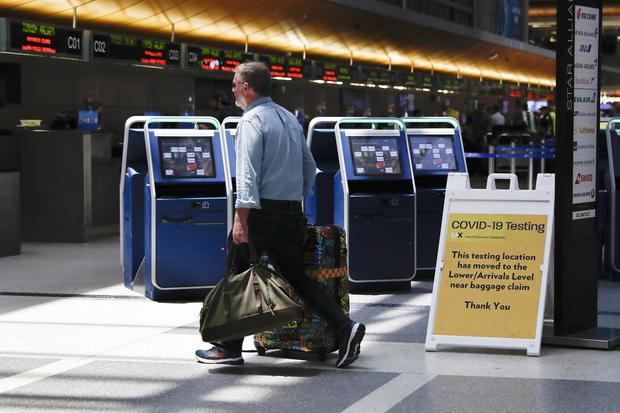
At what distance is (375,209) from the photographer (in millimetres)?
10445

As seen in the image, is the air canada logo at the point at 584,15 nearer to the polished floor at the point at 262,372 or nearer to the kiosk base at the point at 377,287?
the polished floor at the point at 262,372

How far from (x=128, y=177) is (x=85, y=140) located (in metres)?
4.22

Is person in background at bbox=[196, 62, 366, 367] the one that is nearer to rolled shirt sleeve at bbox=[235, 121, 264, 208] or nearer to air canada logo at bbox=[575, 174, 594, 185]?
rolled shirt sleeve at bbox=[235, 121, 264, 208]

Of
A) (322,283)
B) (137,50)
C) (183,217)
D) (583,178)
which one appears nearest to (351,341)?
(322,283)

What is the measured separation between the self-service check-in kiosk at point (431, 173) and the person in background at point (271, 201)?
4.15 m

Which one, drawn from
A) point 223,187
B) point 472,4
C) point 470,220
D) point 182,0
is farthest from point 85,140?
point 472,4

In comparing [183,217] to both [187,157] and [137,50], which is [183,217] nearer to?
[187,157]

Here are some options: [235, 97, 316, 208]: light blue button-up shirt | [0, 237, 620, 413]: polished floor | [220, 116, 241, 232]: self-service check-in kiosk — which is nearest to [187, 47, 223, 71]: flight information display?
[220, 116, 241, 232]: self-service check-in kiosk

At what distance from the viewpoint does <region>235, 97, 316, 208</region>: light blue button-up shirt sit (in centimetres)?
676

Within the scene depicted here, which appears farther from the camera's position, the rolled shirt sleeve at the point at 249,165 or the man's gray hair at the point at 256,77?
the man's gray hair at the point at 256,77

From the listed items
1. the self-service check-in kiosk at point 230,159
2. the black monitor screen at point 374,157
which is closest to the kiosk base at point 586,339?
the black monitor screen at point 374,157

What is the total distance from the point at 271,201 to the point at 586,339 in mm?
2186

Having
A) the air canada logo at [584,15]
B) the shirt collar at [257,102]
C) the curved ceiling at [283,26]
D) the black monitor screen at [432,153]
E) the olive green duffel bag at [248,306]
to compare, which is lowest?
the olive green duffel bag at [248,306]

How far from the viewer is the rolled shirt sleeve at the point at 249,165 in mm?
6699
